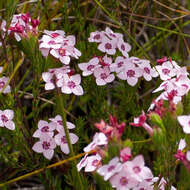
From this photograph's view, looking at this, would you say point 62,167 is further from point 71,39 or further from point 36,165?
point 71,39

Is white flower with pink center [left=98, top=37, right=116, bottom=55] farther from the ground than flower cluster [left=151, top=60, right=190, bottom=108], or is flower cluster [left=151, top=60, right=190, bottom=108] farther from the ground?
white flower with pink center [left=98, top=37, right=116, bottom=55]

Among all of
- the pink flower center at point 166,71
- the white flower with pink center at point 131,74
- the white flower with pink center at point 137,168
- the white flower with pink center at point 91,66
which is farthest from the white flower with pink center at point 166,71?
the white flower with pink center at point 137,168

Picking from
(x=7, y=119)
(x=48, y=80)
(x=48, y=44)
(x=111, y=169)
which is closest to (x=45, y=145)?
(x=7, y=119)

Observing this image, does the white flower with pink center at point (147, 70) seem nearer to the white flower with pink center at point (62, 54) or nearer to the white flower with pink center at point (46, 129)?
the white flower with pink center at point (62, 54)

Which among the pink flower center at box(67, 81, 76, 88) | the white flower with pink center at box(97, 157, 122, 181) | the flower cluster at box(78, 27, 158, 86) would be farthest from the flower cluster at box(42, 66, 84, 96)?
the white flower with pink center at box(97, 157, 122, 181)

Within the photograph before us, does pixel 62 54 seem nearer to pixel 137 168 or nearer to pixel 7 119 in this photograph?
pixel 7 119

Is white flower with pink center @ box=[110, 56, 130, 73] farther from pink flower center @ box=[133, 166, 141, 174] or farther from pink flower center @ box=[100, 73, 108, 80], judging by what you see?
pink flower center @ box=[133, 166, 141, 174]
